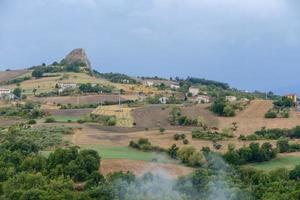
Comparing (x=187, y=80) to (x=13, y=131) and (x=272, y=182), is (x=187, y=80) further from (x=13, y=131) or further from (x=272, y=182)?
(x=272, y=182)

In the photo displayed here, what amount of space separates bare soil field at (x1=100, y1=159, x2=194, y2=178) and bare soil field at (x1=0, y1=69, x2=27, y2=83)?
6503 cm

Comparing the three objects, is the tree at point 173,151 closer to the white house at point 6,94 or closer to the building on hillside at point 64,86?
the building on hillside at point 64,86

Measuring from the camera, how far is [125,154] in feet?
179

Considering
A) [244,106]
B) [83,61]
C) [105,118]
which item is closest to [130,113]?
[105,118]

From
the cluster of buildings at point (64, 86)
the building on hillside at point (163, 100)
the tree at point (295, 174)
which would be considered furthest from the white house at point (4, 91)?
the tree at point (295, 174)

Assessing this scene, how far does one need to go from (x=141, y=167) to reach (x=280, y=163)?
398 inches

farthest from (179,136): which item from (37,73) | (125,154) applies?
(37,73)

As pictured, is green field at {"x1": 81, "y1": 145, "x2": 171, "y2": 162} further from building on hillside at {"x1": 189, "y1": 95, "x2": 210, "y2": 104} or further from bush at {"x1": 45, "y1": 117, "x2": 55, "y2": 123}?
building on hillside at {"x1": 189, "y1": 95, "x2": 210, "y2": 104}

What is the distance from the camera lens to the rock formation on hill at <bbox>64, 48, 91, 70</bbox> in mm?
121969

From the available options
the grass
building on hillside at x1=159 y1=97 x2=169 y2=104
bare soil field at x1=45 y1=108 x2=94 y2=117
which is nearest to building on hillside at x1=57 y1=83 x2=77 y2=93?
building on hillside at x1=159 y1=97 x2=169 y2=104

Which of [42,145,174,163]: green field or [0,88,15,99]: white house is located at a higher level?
[0,88,15,99]: white house

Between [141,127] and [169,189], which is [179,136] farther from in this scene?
[169,189]

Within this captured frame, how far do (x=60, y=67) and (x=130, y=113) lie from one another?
43.5m

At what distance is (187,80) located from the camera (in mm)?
128250
